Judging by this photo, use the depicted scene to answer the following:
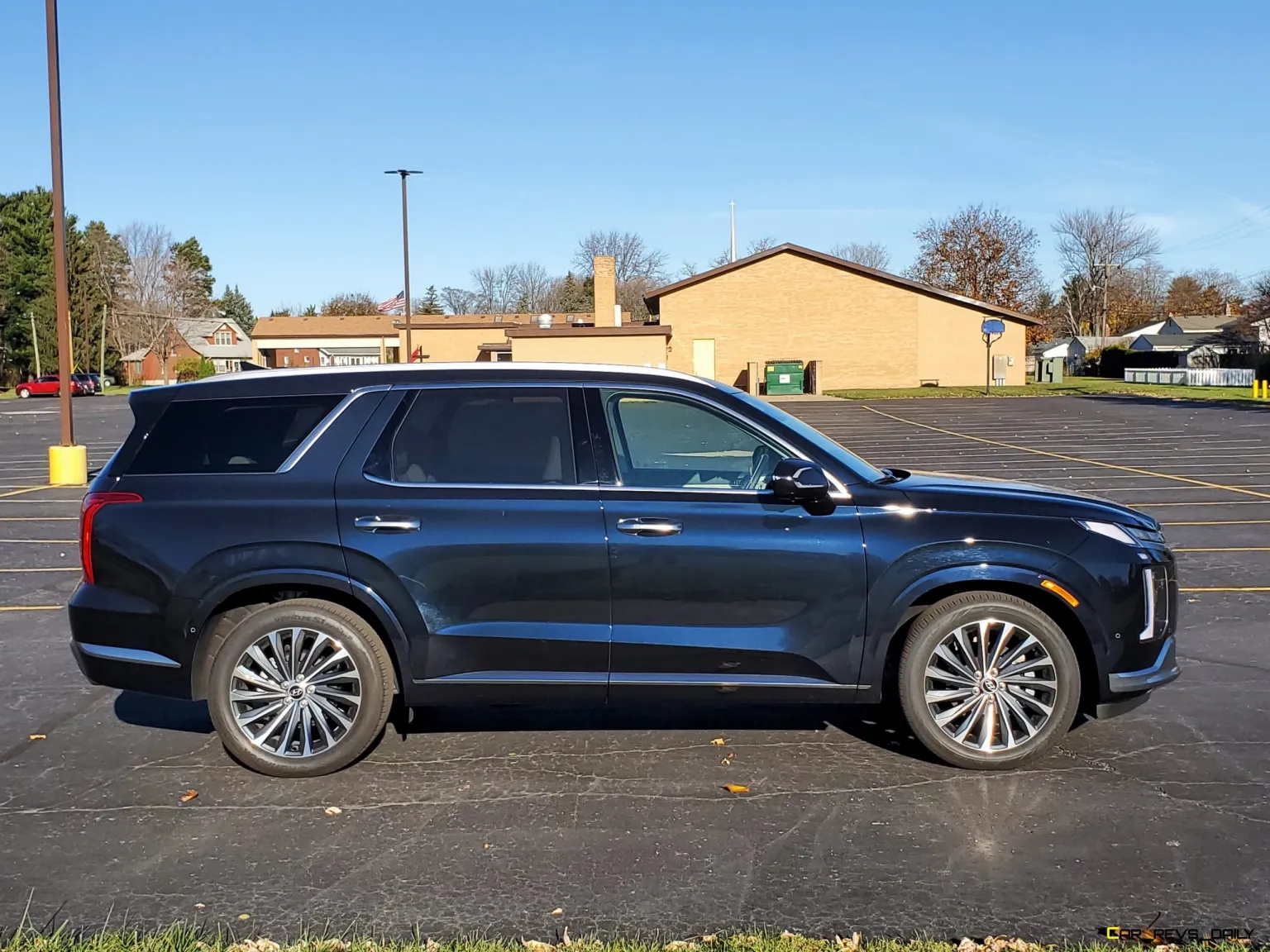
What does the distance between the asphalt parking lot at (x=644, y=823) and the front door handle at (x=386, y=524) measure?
1.14 metres

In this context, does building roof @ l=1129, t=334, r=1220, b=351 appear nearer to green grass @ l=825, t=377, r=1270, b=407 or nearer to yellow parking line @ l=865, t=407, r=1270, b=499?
green grass @ l=825, t=377, r=1270, b=407

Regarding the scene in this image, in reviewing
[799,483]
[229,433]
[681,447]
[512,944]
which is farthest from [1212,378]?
[512,944]

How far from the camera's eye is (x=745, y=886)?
153 inches

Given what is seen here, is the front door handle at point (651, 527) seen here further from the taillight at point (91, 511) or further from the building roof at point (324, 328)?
the building roof at point (324, 328)

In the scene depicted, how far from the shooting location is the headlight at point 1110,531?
5000mm

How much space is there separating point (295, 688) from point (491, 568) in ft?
3.53

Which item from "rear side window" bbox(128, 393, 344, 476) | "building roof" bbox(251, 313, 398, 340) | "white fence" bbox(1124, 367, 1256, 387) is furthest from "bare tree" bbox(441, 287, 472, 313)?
"rear side window" bbox(128, 393, 344, 476)

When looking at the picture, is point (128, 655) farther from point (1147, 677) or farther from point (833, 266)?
point (833, 266)

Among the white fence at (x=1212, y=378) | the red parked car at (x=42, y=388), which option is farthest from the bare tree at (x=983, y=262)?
the red parked car at (x=42, y=388)

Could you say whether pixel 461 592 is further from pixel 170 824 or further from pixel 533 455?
pixel 170 824

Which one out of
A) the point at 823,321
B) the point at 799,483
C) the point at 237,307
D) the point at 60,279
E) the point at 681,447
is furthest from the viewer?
the point at 237,307

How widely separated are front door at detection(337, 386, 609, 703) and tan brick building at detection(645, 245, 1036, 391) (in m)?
45.3

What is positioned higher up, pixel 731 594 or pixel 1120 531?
pixel 1120 531

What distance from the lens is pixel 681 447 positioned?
5.42m
